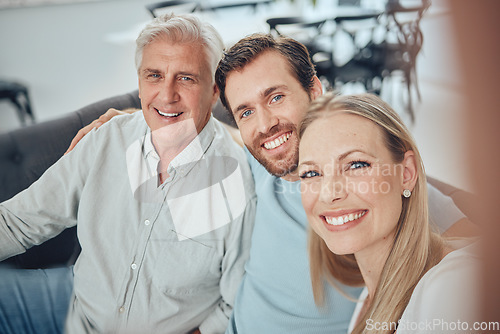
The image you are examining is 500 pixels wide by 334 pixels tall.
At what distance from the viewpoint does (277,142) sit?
659 millimetres

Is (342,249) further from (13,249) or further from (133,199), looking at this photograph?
(13,249)

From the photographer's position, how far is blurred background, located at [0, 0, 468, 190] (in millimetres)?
587

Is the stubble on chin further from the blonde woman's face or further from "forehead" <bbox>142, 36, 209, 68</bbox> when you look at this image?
"forehead" <bbox>142, 36, 209, 68</bbox>

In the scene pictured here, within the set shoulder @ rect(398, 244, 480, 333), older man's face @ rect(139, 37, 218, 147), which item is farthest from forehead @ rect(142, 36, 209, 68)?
shoulder @ rect(398, 244, 480, 333)

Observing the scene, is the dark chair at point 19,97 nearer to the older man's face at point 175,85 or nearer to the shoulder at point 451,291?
the older man's face at point 175,85

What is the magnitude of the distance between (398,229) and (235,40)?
395 mm

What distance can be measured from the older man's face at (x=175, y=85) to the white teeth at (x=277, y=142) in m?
0.12

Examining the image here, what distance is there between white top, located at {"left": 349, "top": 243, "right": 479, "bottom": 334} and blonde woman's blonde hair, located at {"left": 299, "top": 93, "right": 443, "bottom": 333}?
2 centimetres

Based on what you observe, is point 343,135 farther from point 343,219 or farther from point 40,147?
point 40,147

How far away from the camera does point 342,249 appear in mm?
636

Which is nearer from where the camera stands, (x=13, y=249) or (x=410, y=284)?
(x=410, y=284)

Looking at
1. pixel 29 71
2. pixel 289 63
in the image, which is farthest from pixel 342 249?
pixel 29 71

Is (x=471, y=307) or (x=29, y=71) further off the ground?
(x=29, y=71)

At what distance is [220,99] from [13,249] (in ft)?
1.59
